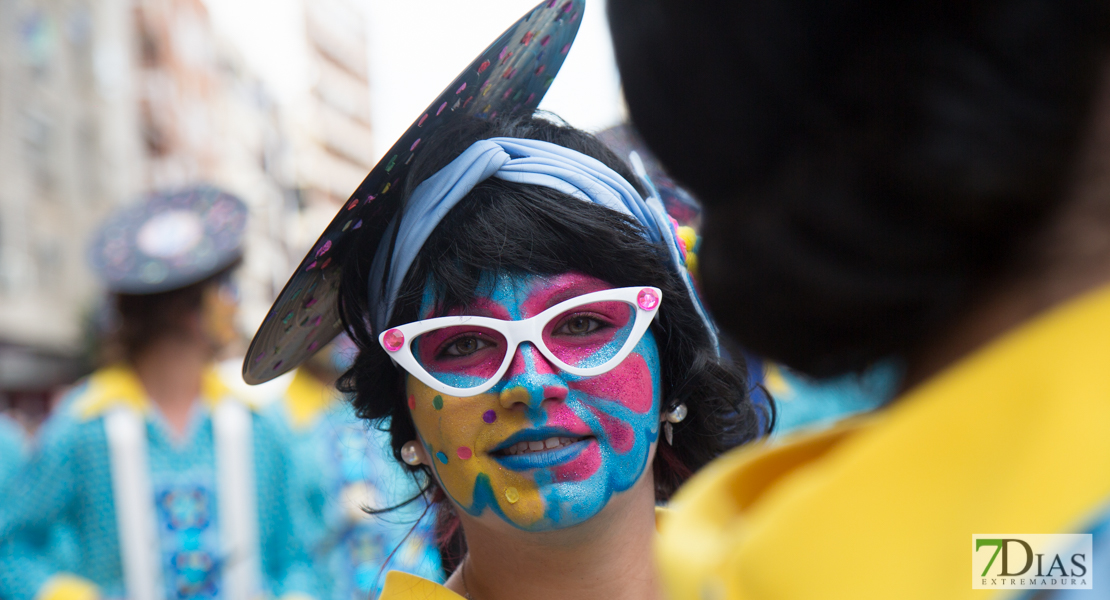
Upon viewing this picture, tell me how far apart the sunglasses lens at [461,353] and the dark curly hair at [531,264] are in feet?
0.18

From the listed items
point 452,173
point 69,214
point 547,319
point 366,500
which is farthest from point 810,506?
point 69,214

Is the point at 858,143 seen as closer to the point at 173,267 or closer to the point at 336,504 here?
the point at 173,267

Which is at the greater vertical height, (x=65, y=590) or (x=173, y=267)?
(x=173, y=267)

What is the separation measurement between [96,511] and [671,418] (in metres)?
2.77

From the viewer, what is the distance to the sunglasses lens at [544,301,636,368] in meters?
1.70

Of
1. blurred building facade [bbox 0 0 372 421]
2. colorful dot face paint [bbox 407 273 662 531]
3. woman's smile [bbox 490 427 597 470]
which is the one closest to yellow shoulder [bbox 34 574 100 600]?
colorful dot face paint [bbox 407 273 662 531]

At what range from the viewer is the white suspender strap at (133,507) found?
3.71 meters

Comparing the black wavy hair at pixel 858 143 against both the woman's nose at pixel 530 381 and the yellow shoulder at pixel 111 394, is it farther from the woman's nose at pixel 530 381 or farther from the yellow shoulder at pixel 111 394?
the yellow shoulder at pixel 111 394

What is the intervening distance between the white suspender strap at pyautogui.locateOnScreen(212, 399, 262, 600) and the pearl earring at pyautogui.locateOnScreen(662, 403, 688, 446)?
8.50 ft

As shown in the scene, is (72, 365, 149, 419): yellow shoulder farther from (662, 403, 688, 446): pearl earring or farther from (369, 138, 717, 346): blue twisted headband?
(662, 403, 688, 446): pearl earring

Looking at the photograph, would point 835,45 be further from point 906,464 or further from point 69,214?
point 69,214

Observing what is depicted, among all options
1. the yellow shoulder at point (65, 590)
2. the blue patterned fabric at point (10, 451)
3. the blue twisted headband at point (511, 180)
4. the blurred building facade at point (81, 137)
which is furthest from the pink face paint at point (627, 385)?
the blurred building facade at point (81, 137)

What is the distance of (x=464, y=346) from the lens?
1.76 metres

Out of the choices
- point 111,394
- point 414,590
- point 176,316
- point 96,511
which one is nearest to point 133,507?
point 96,511
